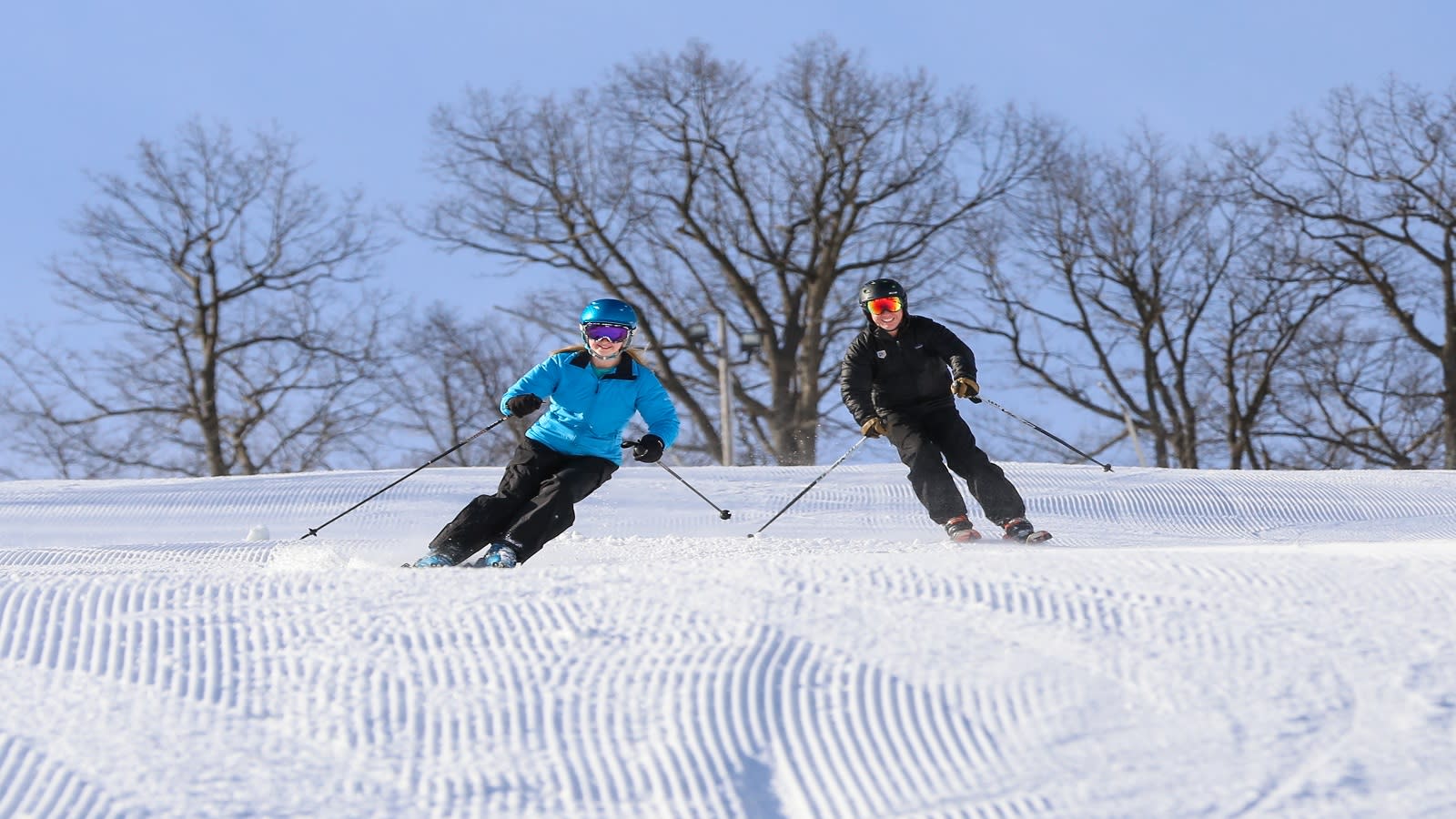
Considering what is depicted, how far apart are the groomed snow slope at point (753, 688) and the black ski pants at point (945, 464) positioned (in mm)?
2218

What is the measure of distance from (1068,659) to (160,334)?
21.9 meters

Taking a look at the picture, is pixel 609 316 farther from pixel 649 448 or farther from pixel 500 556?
pixel 500 556

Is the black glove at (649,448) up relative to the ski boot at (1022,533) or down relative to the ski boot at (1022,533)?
up

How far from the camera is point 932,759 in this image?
269cm

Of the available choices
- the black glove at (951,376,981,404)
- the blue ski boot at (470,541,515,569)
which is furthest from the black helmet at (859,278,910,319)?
the blue ski boot at (470,541,515,569)

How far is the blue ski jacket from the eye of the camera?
5.88 metres

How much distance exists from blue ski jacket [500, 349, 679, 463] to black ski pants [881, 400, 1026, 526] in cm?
121

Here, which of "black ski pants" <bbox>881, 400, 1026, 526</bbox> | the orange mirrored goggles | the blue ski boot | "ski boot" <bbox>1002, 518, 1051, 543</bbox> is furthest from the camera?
the orange mirrored goggles

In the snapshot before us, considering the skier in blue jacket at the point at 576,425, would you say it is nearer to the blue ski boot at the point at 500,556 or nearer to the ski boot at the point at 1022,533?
the blue ski boot at the point at 500,556

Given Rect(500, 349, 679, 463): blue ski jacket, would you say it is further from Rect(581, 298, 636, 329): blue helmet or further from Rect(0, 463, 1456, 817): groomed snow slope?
Rect(0, 463, 1456, 817): groomed snow slope

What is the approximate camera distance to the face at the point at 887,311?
6.73 meters

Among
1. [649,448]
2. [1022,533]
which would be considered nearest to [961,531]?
[1022,533]

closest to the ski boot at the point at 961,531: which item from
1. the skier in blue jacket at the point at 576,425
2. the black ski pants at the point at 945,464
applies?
the black ski pants at the point at 945,464

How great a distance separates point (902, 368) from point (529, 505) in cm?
200
